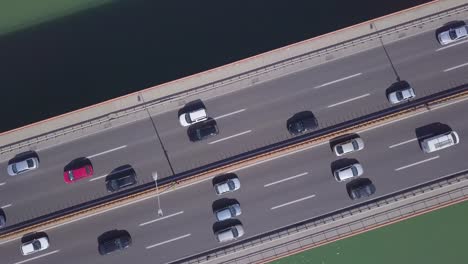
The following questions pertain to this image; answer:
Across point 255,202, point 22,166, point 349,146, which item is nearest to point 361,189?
point 349,146

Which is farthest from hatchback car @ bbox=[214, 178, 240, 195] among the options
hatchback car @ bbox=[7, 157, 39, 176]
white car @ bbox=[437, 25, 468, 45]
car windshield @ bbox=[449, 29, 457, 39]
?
car windshield @ bbox=[449, 29, 457, 39]

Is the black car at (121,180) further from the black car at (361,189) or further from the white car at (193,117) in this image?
the black car at (361,189)

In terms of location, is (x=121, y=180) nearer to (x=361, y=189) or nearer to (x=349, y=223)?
(x=349, y=223)

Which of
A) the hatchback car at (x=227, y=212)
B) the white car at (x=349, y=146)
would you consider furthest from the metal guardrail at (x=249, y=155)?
the hatchback car at (x=227, y=212)

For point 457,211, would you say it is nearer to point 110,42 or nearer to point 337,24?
point 337,24

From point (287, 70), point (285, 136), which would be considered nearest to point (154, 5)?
point (287, 70)
